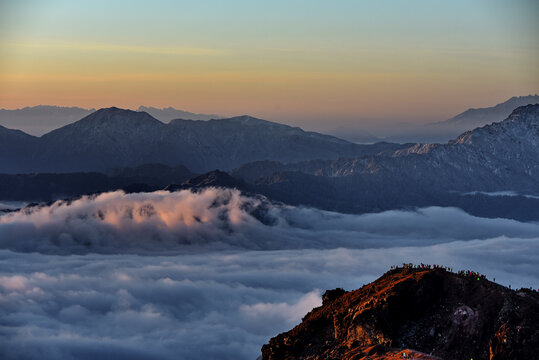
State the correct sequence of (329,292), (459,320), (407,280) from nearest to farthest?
1. (459,320)
2. (407,280)
3. (329,292)

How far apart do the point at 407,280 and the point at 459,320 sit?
1545 centimetres

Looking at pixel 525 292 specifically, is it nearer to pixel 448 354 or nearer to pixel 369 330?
pixel 448 354

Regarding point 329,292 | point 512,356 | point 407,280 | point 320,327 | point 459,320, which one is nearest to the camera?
point 512,356

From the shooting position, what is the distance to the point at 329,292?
177125 millimetres

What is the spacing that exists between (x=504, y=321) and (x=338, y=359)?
1287 inches

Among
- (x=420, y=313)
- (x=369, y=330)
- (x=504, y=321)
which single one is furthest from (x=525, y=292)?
(x=369, y=330)

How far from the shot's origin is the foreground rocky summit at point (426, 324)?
131000mm

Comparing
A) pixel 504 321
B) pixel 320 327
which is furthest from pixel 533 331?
pixel 320 327

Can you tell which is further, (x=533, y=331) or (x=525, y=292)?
(x=525, y=292)

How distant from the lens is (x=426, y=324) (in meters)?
142

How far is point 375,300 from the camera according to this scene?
147m

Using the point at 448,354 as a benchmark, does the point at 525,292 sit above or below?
above

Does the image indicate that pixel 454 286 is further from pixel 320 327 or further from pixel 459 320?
pixel 320 327

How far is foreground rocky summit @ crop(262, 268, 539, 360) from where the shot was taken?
13100 cm
